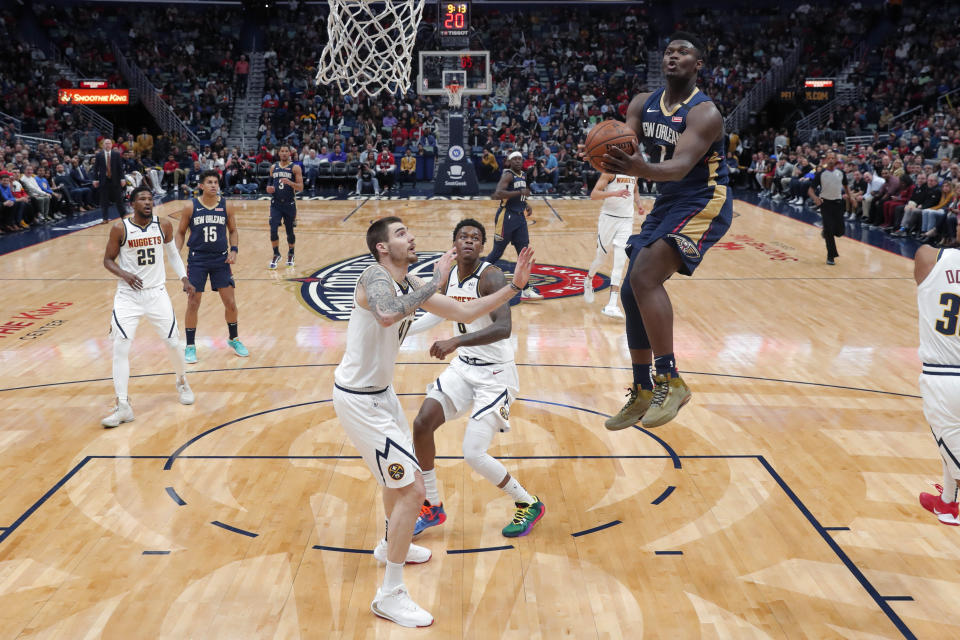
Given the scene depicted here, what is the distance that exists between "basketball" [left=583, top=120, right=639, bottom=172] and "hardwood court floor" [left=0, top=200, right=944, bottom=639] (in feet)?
7.38

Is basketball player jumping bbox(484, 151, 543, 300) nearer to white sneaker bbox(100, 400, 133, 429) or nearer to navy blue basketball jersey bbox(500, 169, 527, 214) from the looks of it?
navy blue basketball jersey bbox(500, 169, 527, 214)

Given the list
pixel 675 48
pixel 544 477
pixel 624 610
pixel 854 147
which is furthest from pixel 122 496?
pixel 854 147

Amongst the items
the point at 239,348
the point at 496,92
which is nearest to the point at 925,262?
the point at 239,348

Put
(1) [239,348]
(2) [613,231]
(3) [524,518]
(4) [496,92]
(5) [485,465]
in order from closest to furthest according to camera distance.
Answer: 1. (5) [485,465]
2. (3) [524,518]
3. (1) [239,348]
4. (2) [613,231]
5. (4) [496,92]

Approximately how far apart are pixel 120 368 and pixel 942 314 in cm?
586

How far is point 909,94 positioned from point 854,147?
395 cm

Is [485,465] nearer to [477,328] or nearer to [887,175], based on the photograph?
[477,328]

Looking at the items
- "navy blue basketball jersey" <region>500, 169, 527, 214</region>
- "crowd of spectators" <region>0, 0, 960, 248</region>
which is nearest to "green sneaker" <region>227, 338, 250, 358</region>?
"navy blue basketball jersey" <region>500, 169, 527, 214</region>

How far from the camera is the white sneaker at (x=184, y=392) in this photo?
7.23 m

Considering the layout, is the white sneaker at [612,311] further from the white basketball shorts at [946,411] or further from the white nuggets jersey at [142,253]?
the white basketball shorts at [946,411]

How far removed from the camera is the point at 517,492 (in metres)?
5.02

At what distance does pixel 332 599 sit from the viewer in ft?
14.2

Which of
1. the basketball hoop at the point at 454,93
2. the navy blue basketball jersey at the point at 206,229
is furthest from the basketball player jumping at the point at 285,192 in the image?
the basketball hoop at the point at 454,93

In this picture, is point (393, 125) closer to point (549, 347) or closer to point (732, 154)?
point (732, 154)
